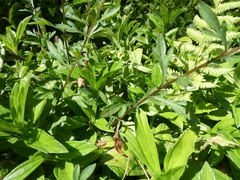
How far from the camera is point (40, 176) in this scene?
936 mm

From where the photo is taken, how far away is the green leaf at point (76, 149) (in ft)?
3.03

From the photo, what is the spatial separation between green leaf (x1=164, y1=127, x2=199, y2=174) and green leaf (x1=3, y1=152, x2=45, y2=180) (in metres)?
0.52

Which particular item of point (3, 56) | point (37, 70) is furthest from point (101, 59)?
point (3, 56)

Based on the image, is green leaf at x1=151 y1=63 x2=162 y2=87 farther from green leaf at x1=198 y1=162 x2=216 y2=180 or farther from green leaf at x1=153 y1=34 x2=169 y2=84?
green leaf at x1=198 y1=162 x2=216 y2=180

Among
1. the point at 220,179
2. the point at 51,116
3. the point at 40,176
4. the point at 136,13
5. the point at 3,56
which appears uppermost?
the point at 3,56

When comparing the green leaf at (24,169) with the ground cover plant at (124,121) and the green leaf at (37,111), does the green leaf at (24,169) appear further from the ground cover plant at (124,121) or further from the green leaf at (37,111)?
the green leaf at (37,111)

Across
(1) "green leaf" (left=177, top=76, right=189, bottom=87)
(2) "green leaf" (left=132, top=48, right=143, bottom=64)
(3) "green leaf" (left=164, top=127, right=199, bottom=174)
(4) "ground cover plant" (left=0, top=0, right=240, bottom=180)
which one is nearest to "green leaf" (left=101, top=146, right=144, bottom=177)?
(4) "ground cover plant" (left=0, top=0, right=240, bottom=180)

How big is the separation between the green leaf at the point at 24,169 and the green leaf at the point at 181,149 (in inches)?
20.7

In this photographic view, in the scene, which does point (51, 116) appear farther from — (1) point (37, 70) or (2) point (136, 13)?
(2) point (136, 13)

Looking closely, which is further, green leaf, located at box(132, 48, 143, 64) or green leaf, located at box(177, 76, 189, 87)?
green leaf, located at box(132, 48, 143, 64)

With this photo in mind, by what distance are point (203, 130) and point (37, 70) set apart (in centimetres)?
108

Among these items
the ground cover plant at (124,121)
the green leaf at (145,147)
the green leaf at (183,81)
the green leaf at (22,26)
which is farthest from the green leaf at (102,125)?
the green leaf at (22,26)

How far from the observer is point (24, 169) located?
2.84 ft

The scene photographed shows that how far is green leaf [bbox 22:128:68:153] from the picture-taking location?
833 mm
